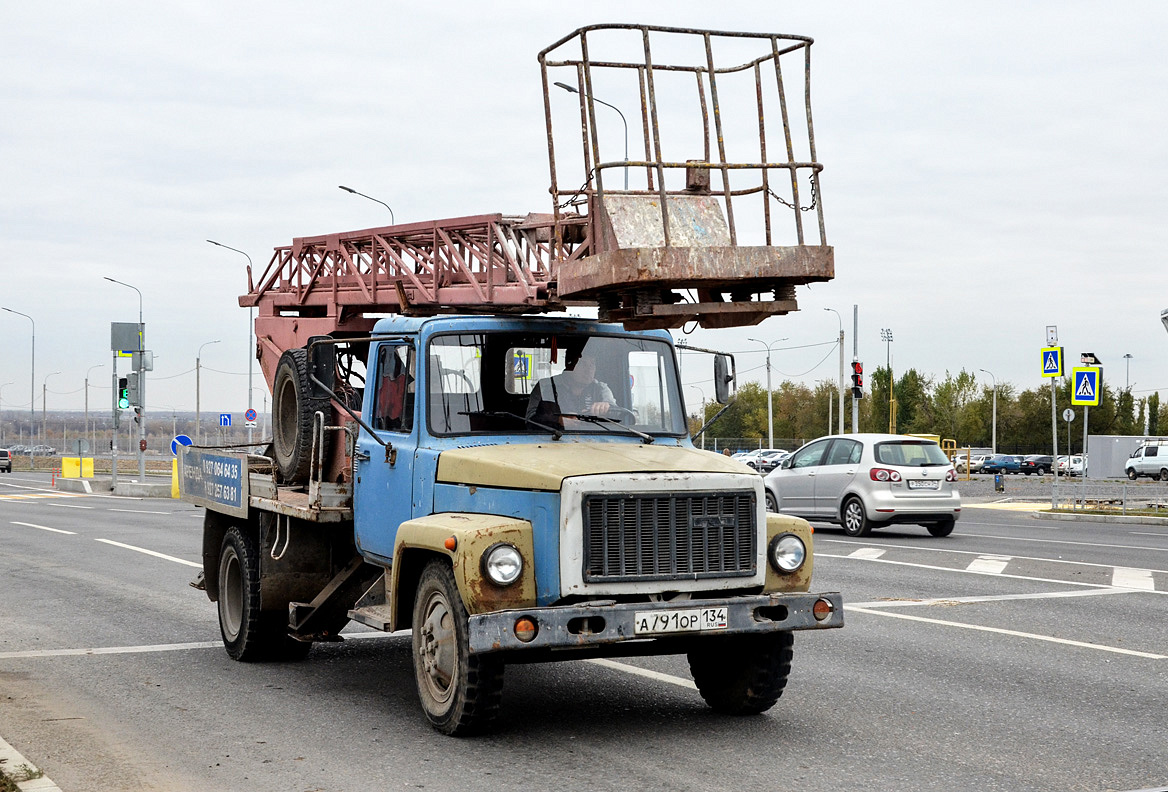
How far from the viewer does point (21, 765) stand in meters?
6.07

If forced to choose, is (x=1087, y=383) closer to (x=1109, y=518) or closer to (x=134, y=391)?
(x=1109, y=518)

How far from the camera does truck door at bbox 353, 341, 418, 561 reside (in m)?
7.69

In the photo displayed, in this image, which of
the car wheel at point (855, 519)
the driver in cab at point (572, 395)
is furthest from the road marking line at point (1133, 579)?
the driver in cab at point (572, 395)

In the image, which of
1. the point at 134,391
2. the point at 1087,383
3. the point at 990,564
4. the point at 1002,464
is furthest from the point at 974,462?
the point at 990,564

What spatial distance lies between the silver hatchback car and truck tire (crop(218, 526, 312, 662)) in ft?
41.3

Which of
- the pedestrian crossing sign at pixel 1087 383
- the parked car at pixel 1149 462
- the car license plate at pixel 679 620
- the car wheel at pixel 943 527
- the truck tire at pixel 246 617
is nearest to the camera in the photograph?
the car license plate at pixel 679 620

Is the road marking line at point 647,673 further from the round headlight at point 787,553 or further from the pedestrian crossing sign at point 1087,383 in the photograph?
the pedestrian crossing sign at point 1087,383

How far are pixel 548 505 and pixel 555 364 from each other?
151 centimetres

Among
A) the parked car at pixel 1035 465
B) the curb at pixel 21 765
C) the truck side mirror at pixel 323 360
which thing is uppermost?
the truck side mirror at pixel 323 360

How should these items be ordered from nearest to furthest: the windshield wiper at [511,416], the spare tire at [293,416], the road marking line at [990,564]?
1. the windshield wiper at [511,416]
2. the spare tire at [293,416]
3. the road marking line at [990,564]

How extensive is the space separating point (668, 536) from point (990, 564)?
36.8 feet

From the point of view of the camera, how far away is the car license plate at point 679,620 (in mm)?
6387

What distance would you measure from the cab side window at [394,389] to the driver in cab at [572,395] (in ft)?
2.39

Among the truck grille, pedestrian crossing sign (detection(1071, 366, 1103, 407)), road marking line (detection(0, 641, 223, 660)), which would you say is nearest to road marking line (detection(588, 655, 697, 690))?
the truck grille
